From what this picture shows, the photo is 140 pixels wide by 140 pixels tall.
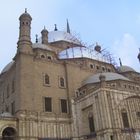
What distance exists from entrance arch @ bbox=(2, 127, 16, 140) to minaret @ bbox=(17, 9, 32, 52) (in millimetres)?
7901

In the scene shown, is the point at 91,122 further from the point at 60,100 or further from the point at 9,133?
the point at 9,133

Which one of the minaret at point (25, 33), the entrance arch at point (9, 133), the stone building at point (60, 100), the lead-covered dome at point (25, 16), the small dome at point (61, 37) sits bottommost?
the entrance arch at point (9, 133)

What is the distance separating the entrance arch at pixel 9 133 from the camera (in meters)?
22.9

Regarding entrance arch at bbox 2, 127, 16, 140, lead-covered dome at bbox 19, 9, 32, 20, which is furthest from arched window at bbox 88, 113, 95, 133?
lead-covered dome at bbox 19, 9, 32, 20

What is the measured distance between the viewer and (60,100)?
2620 centimetres

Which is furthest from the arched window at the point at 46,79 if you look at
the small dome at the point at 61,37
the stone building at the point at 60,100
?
the small dome at the point at 61,37

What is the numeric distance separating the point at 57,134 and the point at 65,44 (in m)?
15.5

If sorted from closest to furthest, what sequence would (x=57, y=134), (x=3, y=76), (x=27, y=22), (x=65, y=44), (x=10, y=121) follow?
(x=10, y=121), (x=57, y=134), (x=27, y=22), (x=3, y=76), (x=65, y=44)

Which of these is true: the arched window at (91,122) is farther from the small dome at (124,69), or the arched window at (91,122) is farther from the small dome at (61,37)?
the small dome at (61,37)

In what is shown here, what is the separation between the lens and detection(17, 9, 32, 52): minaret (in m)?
26.9

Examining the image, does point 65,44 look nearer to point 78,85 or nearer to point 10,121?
point 78,85

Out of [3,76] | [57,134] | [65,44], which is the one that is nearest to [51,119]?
[57,134]

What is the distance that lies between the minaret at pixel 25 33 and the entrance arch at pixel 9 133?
790 centimetres

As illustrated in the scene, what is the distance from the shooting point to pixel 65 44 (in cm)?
3644
